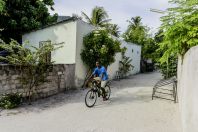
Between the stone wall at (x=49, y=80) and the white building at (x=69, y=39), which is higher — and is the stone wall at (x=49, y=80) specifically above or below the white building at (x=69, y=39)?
below

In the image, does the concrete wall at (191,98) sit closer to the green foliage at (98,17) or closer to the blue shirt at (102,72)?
the blue shirt at (102,72)

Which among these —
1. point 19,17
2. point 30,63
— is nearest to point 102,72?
point 30,63

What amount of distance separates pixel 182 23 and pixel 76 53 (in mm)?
7654

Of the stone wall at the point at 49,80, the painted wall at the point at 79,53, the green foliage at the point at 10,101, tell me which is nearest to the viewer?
the green foliage at the point at 10,101

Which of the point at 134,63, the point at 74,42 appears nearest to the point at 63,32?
the point at 74,42

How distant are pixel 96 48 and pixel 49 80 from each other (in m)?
4.41

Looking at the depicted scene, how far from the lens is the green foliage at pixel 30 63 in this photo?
374 inches

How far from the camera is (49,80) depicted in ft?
39.0

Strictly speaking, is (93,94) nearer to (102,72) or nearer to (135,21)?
(102,72)

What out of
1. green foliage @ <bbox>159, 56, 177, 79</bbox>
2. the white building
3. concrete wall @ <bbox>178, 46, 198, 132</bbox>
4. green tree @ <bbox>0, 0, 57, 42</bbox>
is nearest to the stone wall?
the white building

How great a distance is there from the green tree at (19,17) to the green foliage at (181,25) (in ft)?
35.1

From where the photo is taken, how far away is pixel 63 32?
14.6 meters

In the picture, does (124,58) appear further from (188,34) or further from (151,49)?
(188,34)

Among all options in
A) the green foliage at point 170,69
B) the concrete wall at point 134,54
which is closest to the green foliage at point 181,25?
the green foliage at point 170,69
